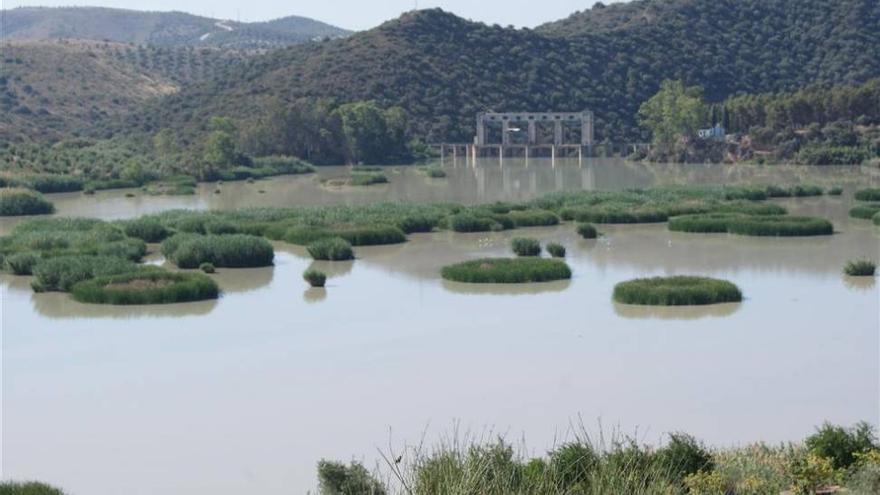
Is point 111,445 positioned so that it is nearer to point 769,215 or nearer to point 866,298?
point 866,298

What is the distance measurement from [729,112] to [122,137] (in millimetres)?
43677

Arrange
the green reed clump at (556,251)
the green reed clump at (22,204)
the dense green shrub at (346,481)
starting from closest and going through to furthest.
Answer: the dense green shrub at (346,481)
the green reed clump at (556,251)
the green reed clump at (22,204)

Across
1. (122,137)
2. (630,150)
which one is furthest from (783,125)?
(122,137)

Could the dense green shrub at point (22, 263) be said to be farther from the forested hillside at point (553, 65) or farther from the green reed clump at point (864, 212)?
the forested hillside at point (553, 65)

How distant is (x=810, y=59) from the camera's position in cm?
12719

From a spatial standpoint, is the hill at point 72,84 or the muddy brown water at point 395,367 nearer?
the muddy brown water at point 395,367

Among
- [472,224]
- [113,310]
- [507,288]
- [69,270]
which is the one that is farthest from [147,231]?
[507,288]

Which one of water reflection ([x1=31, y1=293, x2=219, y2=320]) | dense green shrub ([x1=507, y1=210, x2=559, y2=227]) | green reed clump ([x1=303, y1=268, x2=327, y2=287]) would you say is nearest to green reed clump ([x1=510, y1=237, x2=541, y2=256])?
green reed clump ([x1=303, y1=268, x2=327, y2=287])

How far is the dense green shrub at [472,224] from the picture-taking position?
43156mm

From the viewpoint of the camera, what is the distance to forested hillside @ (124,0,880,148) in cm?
11373

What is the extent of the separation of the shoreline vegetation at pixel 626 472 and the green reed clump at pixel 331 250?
21.3 meters

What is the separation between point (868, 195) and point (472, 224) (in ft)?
62.0

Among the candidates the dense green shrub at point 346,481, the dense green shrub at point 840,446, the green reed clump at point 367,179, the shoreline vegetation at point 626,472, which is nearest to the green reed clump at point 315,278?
the shoreline vegetation at point 626,472

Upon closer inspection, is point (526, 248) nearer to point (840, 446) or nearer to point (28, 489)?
point (840, 446)
